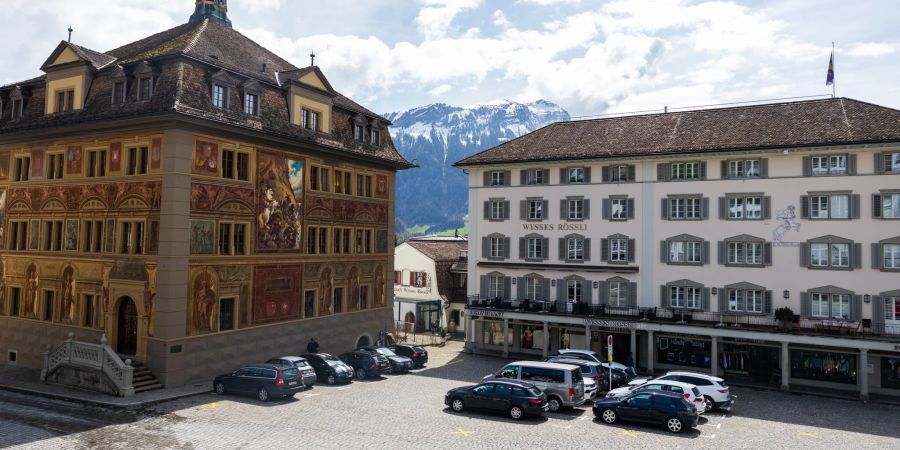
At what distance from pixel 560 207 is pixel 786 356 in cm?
1717

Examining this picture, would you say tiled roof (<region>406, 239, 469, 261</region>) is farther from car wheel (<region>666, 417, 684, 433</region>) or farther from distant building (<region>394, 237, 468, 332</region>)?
car wheel (<region>666, 417, 684, 433</region>)

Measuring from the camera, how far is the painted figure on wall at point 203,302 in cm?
3375

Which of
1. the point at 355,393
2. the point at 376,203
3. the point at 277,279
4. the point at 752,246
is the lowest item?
the point at 355,393

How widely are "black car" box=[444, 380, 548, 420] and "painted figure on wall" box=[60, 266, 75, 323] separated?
2241 cm

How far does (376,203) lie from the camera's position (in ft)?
158

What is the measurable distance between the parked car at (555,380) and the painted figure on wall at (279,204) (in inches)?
631

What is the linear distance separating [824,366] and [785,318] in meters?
4.07

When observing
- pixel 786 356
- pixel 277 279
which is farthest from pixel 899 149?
pixel 277 279

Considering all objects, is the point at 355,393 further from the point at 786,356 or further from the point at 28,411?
the point at 786,356

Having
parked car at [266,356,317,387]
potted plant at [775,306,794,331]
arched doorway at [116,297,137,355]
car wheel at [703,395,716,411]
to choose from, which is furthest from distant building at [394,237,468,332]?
car wheel at [703,395,716,411]

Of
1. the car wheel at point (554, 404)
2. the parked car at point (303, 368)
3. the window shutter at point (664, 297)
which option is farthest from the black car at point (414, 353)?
the window shutter at point (664, 297)

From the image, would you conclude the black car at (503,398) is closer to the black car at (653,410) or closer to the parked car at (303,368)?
the black car at (653,410)

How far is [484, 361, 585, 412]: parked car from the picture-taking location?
A: 97.1ft

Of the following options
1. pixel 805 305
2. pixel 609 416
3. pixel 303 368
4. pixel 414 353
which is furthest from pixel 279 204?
pixel 805 305
